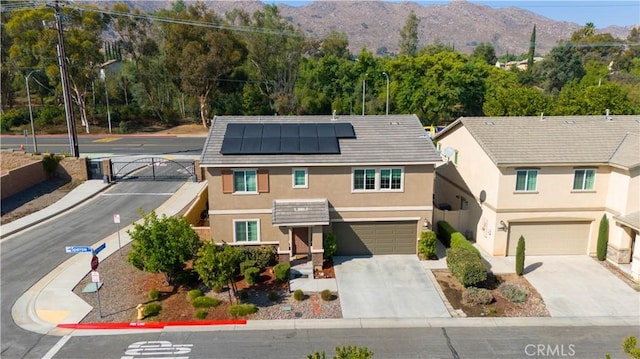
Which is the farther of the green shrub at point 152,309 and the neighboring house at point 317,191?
the neighboring house at point 317,191

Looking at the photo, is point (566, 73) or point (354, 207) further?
point (566, 73)

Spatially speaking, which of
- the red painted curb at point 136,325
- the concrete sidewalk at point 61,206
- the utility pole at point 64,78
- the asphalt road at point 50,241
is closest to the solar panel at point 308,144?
the red painted curb at point 136,325

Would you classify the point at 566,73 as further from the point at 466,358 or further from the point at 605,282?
the point at 466,358

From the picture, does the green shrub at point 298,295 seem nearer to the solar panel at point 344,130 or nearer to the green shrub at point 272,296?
the green shrub at point 272,296

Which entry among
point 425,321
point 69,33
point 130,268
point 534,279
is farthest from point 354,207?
point 69,33

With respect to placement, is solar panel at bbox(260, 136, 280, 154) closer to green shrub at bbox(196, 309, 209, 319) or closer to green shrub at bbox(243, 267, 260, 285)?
green shrub at bbox(243, 267, 260, 285)

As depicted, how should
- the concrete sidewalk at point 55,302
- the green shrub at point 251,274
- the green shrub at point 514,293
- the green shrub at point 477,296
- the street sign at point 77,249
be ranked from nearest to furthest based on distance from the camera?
the street sign at point 77,249
the concrete sidewalk at point 55,302
the green shrub at point 477,296
the green shrub at point 514,293
the green shrub at point 251,274

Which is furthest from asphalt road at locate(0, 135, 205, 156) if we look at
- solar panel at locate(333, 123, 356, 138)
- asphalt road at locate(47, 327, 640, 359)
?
asphalt road at locate(47, 327, 640, 359)
